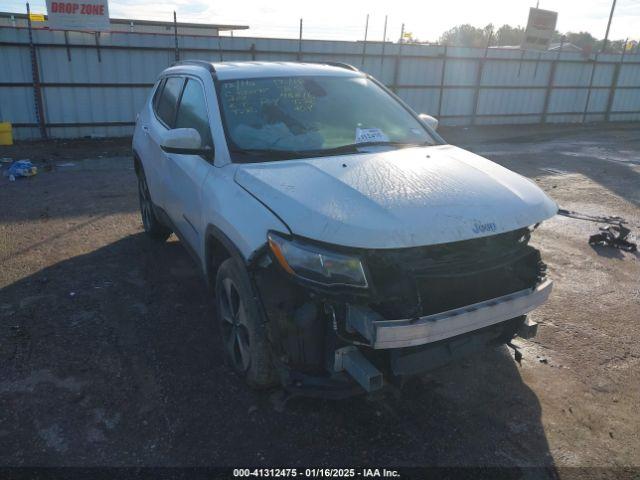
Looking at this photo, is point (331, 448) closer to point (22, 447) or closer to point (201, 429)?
point (201, 429)

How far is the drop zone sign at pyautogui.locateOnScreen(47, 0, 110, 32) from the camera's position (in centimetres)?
1191

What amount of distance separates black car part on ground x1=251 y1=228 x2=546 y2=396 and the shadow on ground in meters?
0.32

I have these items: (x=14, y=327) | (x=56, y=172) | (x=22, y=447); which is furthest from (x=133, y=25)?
(x=22, y=447)

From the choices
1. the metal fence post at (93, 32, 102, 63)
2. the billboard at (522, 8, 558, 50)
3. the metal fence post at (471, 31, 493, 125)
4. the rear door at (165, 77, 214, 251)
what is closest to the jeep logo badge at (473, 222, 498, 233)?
the rear door at (165, 77, 214, 251)

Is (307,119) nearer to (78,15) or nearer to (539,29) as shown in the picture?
(78,15)

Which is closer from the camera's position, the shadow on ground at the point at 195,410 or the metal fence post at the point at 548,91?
the shadow on ground at the point at 195,410

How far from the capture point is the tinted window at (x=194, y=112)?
3510 mm

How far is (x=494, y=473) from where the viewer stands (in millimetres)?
2475

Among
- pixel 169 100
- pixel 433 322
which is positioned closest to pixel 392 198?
pixel 433 322

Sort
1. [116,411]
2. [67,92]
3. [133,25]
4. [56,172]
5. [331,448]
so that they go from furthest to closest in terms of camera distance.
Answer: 1. [133,25]
2. [67,92]
3. [56,172]
4. [116,411]
5. [331,448]

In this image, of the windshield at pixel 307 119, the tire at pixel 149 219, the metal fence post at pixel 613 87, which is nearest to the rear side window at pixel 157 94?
the tire at pixel 149 219

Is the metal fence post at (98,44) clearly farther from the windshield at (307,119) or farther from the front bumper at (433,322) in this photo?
the front bumper at (433,322)

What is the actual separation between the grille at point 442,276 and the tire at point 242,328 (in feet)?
2.30

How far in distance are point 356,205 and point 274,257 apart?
48cm
